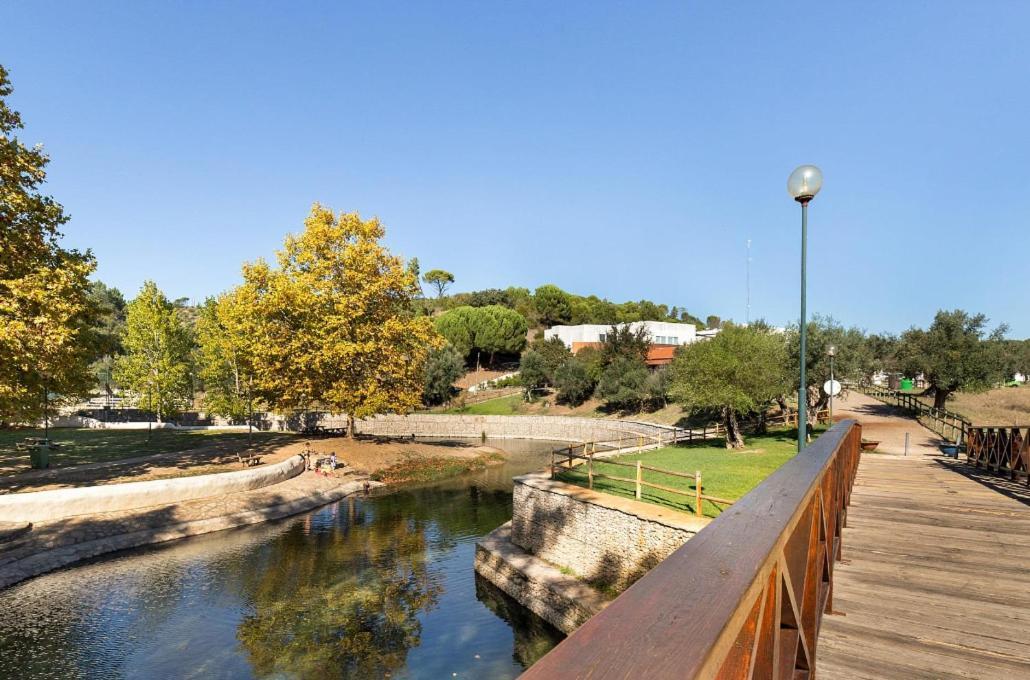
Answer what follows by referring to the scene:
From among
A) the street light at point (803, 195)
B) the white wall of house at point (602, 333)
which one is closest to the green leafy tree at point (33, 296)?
the street light at point (803, 195)

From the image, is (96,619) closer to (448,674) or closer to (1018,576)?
(448,674)

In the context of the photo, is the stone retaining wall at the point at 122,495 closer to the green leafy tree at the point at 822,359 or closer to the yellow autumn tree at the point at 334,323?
the yellow autumn tree at the point at 334,323

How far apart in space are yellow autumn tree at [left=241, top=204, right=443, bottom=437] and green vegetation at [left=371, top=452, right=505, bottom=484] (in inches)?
140

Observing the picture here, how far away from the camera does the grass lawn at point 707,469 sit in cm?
1559

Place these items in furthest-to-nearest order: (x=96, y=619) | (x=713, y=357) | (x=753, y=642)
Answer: (x=713, y=357) → (x=96, y=619) → (x=753, y=642)

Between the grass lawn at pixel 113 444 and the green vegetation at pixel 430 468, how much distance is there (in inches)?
316

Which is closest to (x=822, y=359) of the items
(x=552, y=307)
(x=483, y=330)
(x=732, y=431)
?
(x=732, y=431)

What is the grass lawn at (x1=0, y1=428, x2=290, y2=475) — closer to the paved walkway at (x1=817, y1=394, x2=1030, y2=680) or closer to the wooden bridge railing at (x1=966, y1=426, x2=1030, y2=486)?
the paved walkway at (x1=817, y1=394, x2=1030, y2=680)

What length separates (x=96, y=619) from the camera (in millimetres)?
13234

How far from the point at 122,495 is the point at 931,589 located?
23.9m

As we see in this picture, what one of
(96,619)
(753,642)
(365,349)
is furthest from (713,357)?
(753,642)

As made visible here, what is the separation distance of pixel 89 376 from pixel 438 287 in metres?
125

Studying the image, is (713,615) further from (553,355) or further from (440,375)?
(553,355)

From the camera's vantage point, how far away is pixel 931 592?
4.69m
